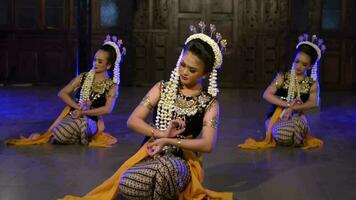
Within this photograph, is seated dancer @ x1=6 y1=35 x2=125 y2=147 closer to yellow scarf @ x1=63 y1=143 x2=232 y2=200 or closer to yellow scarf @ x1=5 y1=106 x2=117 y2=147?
yellow scarf @ x1=5 y1=106 x2=117 y2=147

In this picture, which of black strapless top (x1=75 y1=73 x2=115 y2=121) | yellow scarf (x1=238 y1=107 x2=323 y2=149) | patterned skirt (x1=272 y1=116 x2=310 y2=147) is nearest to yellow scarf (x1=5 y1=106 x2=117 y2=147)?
black strapless top (x1=75 y1=73 x2=115 y2=121)

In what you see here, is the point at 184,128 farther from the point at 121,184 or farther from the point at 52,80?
the point at 52,80

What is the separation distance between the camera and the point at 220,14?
1030cm

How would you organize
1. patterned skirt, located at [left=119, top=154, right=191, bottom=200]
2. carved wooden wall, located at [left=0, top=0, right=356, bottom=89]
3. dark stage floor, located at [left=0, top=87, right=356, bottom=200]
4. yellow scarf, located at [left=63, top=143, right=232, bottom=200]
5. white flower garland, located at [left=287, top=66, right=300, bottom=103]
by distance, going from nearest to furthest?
patterned skirt, located at [left=119, top=154, right=191, bottom=200] < yellow scarf, located at [left=63, top=143, right=232, bottom=200] < dark stage floor, located at [left=0, top=87, right=356, bottom=200] < white flower garland, located at [left=287, top=66, right=300, bottom=103] < carved wooden wall, located at [left=0, top=0, right=356, bottom=89]

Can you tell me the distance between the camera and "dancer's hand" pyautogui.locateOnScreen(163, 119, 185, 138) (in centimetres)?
316

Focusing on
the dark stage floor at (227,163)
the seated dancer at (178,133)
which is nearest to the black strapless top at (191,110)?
the seated dancer at (178,133)

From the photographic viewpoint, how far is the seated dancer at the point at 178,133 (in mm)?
3135

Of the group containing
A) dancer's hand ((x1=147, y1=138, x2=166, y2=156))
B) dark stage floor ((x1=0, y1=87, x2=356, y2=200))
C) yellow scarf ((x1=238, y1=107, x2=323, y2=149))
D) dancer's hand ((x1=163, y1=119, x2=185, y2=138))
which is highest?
dancer's hand ((x1=163, y1=119, x2=185, y2=138))

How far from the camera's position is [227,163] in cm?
472

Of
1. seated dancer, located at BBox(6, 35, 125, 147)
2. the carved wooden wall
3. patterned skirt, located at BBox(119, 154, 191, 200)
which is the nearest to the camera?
patterned skirt, located at BBox(119, 154, 191, 200)

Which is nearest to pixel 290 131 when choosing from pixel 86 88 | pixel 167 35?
pixel 86 88

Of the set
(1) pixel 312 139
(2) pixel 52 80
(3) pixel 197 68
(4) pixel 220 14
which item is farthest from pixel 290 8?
(3) pixel 197 68

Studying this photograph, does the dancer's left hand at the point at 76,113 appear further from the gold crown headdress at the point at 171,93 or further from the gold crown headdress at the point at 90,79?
the gold crown headdress at the point at 171,93

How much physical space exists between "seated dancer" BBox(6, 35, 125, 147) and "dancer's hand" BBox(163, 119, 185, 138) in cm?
206
